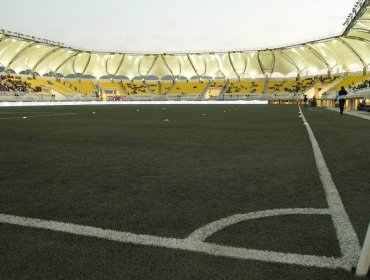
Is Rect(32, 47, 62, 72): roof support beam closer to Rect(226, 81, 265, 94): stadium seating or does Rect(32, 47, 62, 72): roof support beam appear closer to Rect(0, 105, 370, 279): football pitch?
Rect(226, 81, 265, 94): stadium seating

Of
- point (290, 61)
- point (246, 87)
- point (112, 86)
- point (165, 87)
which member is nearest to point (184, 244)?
point (246, 87)

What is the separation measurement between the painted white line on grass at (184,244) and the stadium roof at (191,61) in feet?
226

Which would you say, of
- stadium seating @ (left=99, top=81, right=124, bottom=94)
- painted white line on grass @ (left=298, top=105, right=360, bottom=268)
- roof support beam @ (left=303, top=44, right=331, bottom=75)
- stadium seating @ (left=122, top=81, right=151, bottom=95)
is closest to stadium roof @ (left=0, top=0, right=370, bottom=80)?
roof support beam @ (left=303, top=44, right=331, bottom=75)

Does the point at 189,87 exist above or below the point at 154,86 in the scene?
below

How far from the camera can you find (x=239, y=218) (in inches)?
103

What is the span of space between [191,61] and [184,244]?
88014 mm

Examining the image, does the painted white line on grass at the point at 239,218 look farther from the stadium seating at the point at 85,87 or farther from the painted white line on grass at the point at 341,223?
the stadium seating at the point at 85,87

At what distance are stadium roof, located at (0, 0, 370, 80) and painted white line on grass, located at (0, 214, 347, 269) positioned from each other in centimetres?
6879

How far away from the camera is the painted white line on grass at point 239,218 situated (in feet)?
7.57

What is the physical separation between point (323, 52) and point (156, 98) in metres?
35.5

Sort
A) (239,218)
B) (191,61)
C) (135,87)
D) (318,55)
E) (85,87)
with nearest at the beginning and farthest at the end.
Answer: (239,218), (318,55), (85,87), (135,87), (191,61)

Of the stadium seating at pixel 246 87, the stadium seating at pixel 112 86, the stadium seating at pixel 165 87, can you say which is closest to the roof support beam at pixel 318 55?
the stadium seating at pixel 246 87

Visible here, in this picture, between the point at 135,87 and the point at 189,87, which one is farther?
the point at 135,87

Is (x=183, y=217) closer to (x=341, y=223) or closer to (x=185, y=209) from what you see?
(x=185, y=209)
